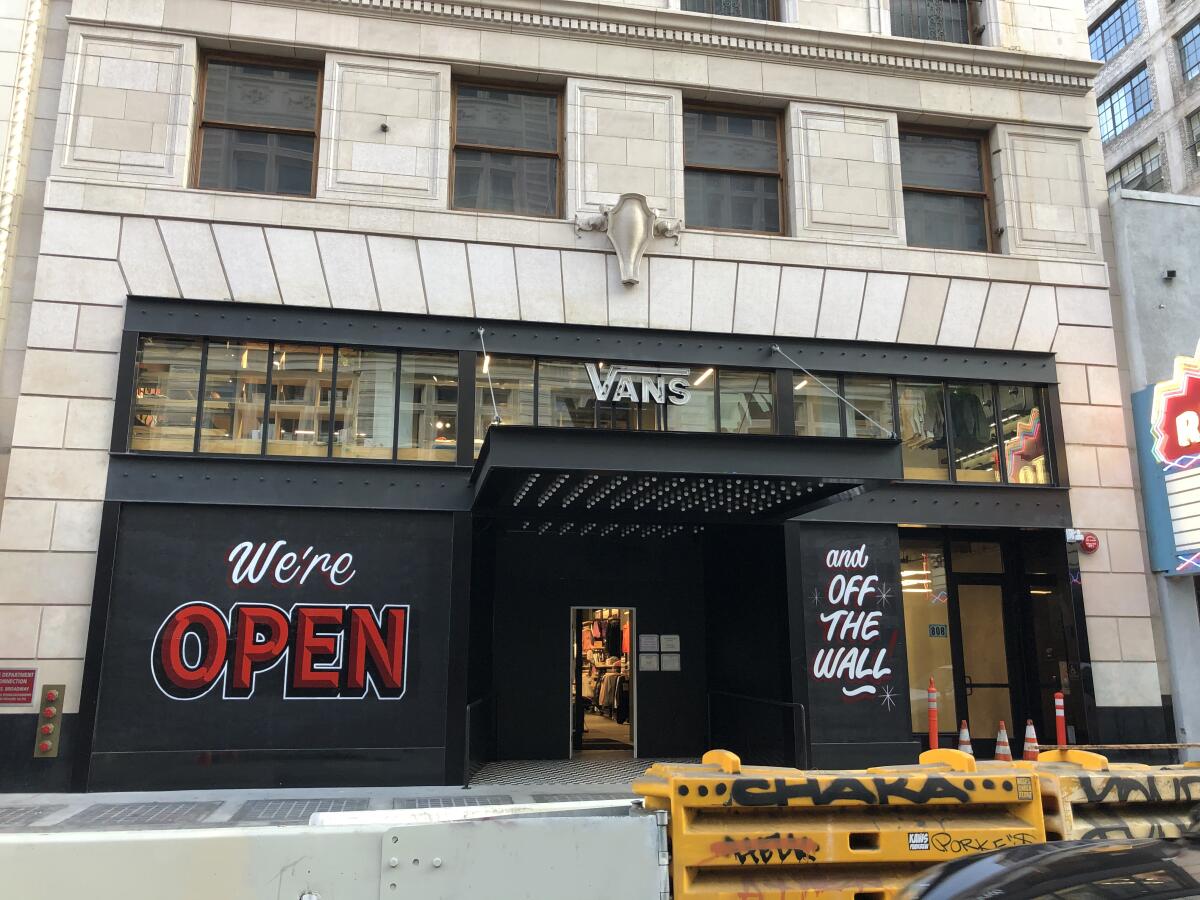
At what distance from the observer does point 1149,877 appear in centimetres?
346

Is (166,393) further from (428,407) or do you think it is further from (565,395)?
(565,395)

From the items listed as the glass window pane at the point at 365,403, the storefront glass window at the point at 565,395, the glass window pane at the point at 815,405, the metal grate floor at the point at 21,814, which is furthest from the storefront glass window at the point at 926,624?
the metal grate floor at the point at 21,814

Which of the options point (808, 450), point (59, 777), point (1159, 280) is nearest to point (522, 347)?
point (808, 450)

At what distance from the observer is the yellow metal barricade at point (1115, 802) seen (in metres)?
6.12

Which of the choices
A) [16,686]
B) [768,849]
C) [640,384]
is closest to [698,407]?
[640,384]

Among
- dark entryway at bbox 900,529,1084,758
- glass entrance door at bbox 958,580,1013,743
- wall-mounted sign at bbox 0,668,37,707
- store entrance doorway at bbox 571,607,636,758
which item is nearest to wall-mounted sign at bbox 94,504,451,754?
wall-mounted sign at bbox 0,668,37,707

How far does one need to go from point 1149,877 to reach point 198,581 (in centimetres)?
1104

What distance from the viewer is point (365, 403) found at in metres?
12.8

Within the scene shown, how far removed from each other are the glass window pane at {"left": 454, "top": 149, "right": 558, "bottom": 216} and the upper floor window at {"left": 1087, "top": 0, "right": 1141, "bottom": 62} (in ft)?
124

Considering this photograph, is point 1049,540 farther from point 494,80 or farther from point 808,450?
point 494,80

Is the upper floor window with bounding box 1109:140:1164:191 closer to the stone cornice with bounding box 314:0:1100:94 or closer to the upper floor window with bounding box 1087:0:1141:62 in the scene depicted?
the upper floor window with bounding box 1087:0:1141:62

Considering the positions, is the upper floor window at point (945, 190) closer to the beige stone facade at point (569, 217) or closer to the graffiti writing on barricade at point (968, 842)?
the beige stone facade at point (569, 217)

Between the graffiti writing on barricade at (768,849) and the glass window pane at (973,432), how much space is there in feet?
31.6

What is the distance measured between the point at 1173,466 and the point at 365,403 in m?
11.9
